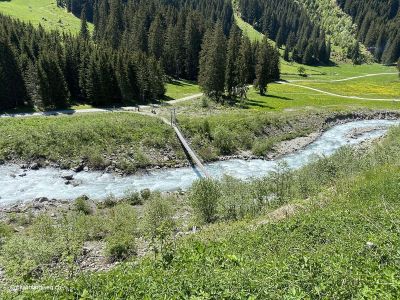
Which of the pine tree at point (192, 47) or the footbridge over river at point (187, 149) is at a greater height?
the pine tree at point (192, 47)

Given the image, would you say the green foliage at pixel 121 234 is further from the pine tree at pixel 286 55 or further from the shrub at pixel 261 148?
the pine tree at pixel 286 55

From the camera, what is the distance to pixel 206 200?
31.4 metres

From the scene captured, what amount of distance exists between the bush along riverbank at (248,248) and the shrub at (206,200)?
3.6 inches

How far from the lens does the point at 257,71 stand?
311 ft

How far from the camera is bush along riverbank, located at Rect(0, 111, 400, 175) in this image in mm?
52562

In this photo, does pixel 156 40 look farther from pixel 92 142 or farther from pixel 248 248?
pixel 248 248

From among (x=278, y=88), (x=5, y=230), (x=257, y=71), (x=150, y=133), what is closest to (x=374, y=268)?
(x=5, y=230)

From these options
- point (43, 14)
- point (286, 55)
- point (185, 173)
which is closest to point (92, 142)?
point (185, 173)

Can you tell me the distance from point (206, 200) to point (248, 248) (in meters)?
15.6

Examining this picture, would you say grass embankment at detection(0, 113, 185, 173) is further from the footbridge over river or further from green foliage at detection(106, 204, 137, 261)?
green foliage at detection(106, 204, 137, 261)

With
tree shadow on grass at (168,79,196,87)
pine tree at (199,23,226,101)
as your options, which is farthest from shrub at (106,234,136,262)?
tree shadow on grass at (168,79,196,87)

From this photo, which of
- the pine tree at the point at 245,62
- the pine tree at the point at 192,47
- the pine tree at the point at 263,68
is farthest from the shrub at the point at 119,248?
the pine tree at the point at 192,47

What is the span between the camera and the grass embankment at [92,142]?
172 feet

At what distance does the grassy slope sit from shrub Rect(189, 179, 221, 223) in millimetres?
144374
